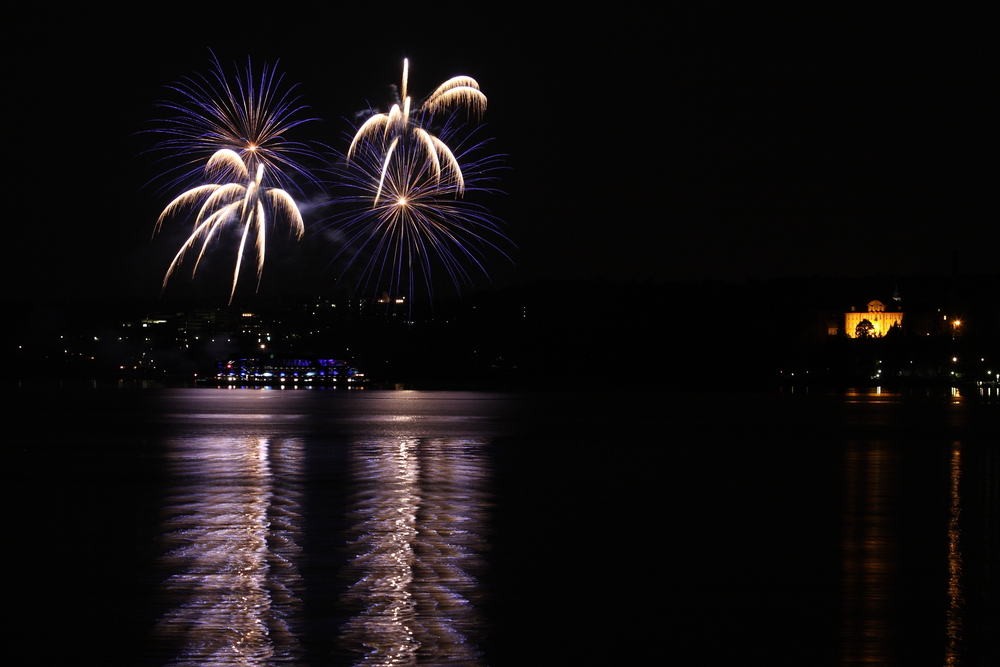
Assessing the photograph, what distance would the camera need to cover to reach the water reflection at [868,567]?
24.2ft

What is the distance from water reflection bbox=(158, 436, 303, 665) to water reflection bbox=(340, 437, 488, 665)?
21.8 inches

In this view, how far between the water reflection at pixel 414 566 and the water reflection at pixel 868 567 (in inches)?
105

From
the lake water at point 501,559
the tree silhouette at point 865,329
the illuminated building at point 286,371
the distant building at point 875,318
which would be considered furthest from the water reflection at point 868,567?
the distant building at point 875,318

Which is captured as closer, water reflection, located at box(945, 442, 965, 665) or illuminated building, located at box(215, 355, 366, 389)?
water reflection, located at box(945, 442, 965, 665)

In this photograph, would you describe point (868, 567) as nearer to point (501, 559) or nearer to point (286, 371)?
point (501, 559)

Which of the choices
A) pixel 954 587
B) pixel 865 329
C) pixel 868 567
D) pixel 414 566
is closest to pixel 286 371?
pixel 865 329

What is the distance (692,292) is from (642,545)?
169502 mm

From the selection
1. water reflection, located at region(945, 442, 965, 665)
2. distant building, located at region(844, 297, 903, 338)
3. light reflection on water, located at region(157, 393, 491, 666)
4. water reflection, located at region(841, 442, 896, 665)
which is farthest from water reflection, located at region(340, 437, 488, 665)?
distant building, located at region(844, 297, 903, 338)

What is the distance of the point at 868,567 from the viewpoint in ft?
33.4

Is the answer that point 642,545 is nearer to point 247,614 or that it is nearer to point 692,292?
point 247,614

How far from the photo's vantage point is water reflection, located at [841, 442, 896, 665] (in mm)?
7379

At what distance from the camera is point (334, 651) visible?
7031mm

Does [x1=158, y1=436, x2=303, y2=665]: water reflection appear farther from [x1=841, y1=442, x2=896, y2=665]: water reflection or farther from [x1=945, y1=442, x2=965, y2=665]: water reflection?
[x1=945, y1=442, x2=965, y2=665]: water reflection

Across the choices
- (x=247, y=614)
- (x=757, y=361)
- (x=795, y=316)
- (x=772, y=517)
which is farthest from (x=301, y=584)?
(x=795, y=316)
